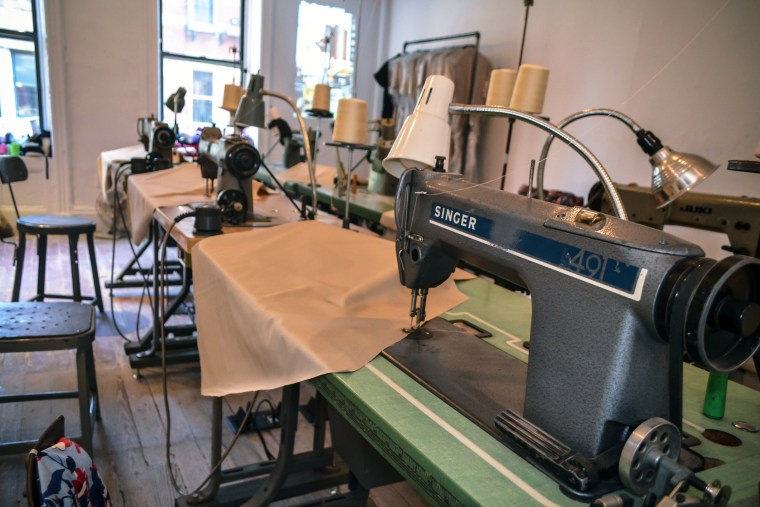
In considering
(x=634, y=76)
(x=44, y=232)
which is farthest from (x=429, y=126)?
(x=634, y=76)

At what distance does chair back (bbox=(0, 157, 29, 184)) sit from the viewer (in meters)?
2.66

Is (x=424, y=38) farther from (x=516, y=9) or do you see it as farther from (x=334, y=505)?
(x=334, y=505)

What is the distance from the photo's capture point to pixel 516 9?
4.47 metres

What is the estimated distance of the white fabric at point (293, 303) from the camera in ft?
3.50

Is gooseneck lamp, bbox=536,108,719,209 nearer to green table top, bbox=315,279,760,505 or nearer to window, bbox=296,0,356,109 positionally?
green table top, bbox=315,279,760,505

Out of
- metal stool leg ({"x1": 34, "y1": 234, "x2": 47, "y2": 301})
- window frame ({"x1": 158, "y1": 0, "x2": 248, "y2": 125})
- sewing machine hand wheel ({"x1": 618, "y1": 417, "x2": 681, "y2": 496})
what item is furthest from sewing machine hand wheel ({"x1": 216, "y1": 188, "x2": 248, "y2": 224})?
window frame ({"x1": 158, "y1": 0, "x2": 248, "y2": 125})

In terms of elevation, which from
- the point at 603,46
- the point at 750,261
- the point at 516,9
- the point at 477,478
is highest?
the point at 516,9

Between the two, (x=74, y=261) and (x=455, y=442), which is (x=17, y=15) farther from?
(x=455, y=442)

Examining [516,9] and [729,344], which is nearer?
[729,344]

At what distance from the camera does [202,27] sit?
5.65 metres

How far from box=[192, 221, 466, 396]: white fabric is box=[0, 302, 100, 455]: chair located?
0.46 metres

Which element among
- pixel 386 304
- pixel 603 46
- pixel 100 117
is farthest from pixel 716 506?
pixel 100 117

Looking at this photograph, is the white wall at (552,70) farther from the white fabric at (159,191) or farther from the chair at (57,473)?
the chair at (57,473)

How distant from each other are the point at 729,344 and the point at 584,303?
0.18m
